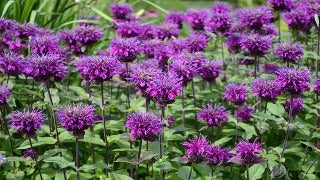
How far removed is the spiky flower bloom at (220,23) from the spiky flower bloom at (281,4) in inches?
15.1

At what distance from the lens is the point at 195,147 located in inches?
100.0

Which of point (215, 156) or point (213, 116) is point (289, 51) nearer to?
point (213, 116)

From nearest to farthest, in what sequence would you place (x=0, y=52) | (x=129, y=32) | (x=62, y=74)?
(x=62, y=74), (x=0, y=52), (x=129, y=32)

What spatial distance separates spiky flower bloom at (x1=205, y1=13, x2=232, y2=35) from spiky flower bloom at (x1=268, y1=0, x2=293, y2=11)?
38cm

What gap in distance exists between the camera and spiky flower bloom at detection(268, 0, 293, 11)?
3918 millimetres

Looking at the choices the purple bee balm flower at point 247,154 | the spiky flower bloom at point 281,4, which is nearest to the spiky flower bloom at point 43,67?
the purple bee balm flower at point 247,154

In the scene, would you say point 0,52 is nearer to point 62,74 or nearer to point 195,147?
point 62,74

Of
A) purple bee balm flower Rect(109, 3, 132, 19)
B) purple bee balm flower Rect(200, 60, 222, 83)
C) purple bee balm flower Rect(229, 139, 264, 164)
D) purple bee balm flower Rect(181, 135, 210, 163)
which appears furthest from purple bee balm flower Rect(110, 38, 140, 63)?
purple bee balm flower Rect(109, 3, 132, 19)

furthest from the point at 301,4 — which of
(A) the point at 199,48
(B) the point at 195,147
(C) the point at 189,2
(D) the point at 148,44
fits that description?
(C) the point at 189,2

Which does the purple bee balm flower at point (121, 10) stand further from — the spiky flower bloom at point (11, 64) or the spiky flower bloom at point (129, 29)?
the spiky flower bloom at point (11, 64)

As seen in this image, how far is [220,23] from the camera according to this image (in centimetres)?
380

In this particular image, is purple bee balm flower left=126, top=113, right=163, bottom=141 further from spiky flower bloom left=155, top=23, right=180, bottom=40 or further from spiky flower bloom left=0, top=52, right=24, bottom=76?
spiky flower bloom left=155, top=23, right=180, bottom=40

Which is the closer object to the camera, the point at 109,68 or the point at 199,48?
the point at 109,68

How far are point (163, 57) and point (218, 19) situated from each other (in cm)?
73
